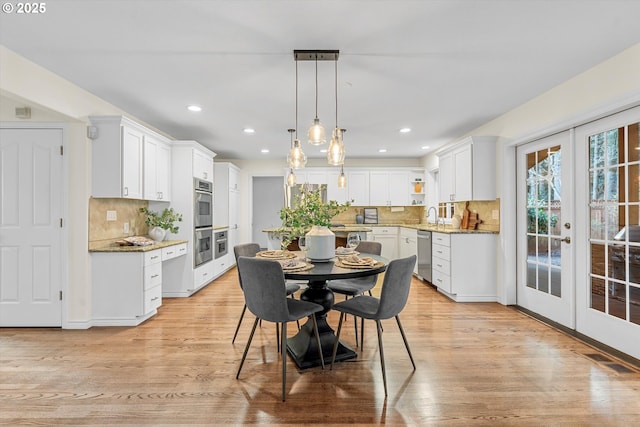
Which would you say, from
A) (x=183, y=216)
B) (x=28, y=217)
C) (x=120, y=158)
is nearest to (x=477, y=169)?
(x=183, y=216)

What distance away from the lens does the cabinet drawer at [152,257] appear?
3.48 m

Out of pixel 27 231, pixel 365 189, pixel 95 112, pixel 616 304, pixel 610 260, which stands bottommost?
pixel 616 304

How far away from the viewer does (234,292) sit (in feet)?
15.7

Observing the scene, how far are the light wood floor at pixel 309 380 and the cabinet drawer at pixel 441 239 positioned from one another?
4.37 ft

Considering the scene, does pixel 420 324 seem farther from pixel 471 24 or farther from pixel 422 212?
pixel 422 212

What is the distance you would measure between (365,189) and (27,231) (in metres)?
5.36

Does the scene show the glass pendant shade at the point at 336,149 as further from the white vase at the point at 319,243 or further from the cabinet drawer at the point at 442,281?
the cabinet drawer at the point at 442,281

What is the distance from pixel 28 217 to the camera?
10.8ft

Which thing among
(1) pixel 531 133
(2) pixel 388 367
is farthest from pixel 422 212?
(2) pixel 388 367

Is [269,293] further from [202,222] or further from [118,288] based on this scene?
[202,222]

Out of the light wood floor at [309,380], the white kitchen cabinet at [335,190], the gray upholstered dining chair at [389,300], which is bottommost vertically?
the light wood floor at [309,380]

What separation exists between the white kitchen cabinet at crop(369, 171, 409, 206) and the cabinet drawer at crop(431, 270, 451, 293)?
2.37 metres

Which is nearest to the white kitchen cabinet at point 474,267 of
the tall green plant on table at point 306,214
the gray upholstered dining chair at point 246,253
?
the gray upholstered dining chair at point 246,253

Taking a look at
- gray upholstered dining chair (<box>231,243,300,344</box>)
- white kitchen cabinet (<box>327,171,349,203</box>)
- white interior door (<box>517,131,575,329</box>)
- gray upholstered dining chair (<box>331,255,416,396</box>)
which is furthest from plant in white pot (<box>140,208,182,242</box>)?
white interior door (<box>517,131,575,329</box>)
